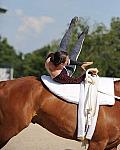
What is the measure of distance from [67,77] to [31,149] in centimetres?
274

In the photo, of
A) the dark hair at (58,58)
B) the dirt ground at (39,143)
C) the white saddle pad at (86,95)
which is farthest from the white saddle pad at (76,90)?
the dirt ground at (39,143)

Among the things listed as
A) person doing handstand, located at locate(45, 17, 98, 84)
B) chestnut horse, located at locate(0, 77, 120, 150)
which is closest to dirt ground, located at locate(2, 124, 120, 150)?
chestnut horse, located at locate(0, 77, 120, 150)

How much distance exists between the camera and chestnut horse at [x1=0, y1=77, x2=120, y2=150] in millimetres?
4055

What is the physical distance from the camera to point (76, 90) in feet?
13.8

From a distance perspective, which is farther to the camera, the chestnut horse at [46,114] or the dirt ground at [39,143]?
the dirt ground at [39,143]

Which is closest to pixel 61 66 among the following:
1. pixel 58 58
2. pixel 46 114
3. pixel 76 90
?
pixel 58 58

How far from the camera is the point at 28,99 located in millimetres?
4148

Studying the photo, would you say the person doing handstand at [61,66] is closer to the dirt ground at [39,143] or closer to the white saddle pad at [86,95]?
the white saddle pad at [86,95]

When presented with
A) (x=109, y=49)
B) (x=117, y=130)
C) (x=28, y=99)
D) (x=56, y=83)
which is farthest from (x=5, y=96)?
(x=109, y=49)

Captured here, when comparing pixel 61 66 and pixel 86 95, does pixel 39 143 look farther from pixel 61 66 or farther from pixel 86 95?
pixel 86 95

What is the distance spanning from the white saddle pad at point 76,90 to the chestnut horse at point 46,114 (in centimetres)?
6

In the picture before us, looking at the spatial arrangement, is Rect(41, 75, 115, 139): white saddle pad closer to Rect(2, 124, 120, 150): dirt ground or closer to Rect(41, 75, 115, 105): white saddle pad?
Rect(41, 75, 115, 105): white saddle pad

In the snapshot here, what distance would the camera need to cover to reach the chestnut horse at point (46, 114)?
405cm

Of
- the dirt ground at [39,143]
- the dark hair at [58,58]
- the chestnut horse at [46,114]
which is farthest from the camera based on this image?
the dirt ground at [39,143]
